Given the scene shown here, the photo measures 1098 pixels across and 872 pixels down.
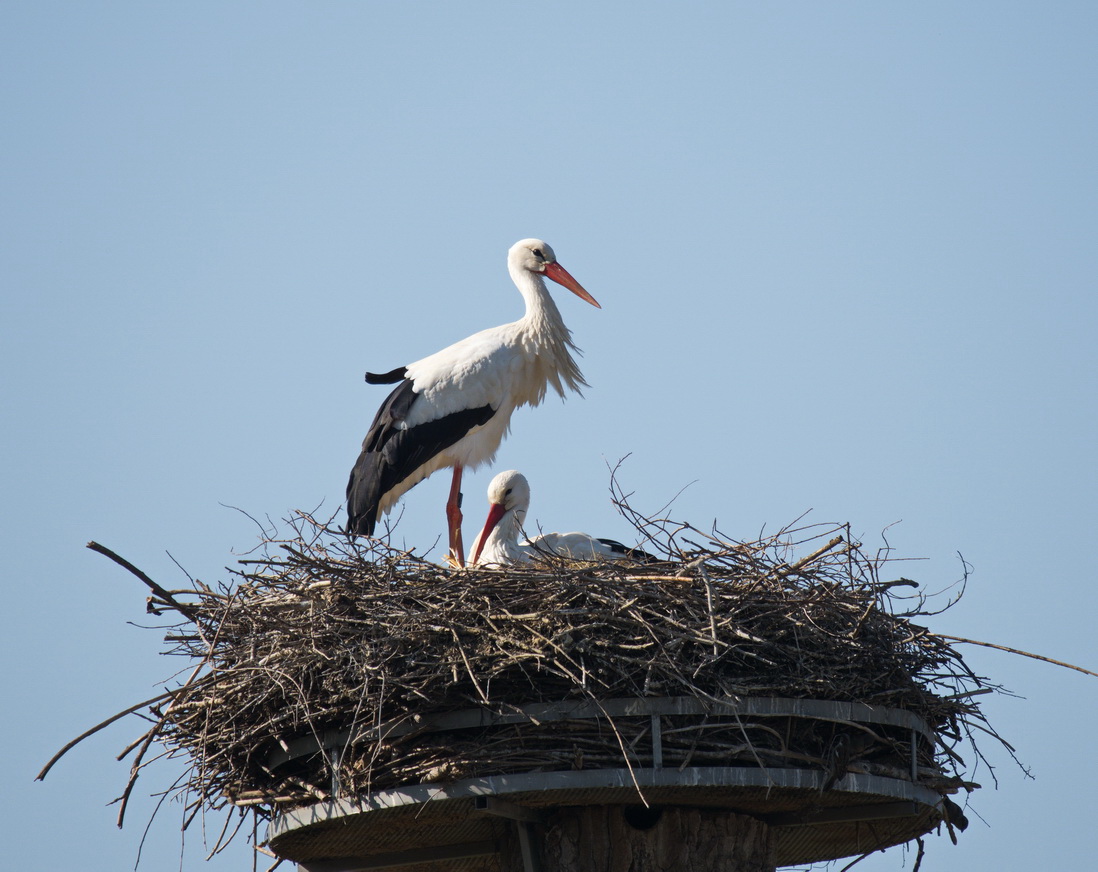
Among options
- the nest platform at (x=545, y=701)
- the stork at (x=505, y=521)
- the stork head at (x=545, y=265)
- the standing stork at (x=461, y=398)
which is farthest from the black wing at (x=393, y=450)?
the nest platform at (x=545, y=701)

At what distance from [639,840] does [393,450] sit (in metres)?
3.66

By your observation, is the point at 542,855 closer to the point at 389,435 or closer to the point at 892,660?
the point at 892,660

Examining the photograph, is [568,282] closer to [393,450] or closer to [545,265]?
[545,265]

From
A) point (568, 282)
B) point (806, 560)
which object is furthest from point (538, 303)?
point (806, 560)

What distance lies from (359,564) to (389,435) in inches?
121

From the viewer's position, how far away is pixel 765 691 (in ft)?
16.0

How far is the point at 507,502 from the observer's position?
808cm

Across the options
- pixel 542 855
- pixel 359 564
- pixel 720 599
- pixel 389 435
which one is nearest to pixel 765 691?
pixel 720 599

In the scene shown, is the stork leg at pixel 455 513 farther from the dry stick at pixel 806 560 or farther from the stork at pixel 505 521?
the dry stick at pixel 806 560

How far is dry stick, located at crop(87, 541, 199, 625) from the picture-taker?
494 centimetres

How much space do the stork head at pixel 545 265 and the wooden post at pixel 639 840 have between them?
4478 millimetres

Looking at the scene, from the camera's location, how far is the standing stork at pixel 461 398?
27.5ft

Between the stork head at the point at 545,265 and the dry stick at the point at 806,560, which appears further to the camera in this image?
the stork head at the point at 545,265

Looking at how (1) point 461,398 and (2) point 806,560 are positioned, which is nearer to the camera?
(2) point 806,560
